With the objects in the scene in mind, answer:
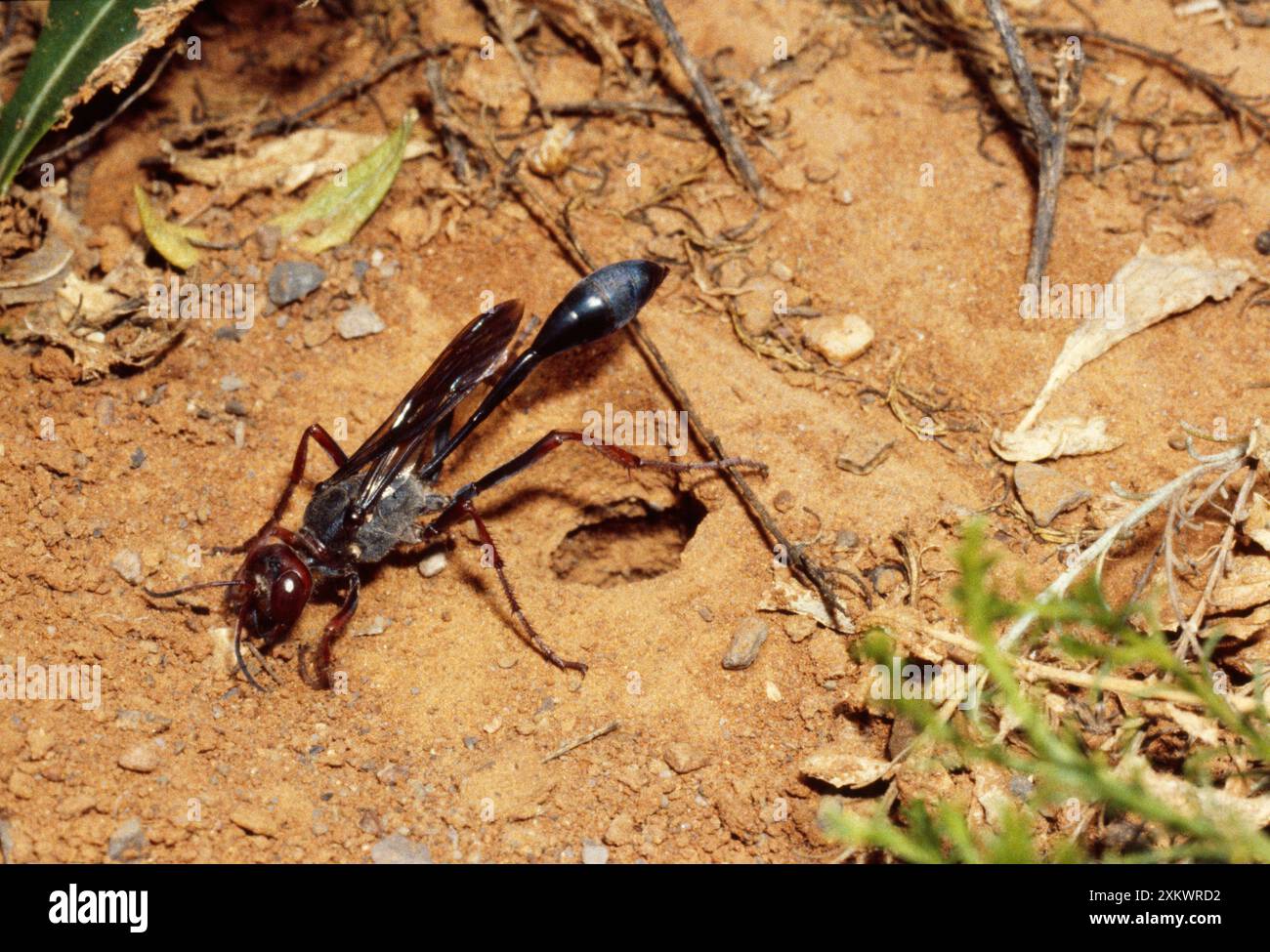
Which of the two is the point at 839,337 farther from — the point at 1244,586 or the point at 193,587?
the point at 193,587

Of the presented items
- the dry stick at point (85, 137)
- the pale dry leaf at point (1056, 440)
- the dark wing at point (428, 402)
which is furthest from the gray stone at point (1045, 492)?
the dry stick at point (85, 137)

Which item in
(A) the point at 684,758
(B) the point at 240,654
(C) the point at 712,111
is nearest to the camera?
(A) the point at 684,758

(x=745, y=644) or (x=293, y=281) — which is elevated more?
(x=293, y=281)

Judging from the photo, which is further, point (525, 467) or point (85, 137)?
point (85, 137)

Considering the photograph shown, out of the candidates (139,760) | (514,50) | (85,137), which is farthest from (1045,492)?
(85,137)

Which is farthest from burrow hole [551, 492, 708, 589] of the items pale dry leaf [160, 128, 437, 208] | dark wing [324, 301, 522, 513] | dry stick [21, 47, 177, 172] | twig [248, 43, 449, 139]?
dry stick [21, 47, 177, 172]

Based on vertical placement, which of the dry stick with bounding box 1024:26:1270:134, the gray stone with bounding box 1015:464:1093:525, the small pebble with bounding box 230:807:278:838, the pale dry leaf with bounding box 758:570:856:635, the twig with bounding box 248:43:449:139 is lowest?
→ the small pebble with bounding box 230:807:278:838

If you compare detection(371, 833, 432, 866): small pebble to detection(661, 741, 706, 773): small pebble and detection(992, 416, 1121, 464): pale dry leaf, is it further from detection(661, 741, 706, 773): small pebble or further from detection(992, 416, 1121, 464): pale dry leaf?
detection(992, 416, 1121, 464): pale dry leaf

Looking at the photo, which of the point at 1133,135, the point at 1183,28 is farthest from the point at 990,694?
the point at 1183,28
